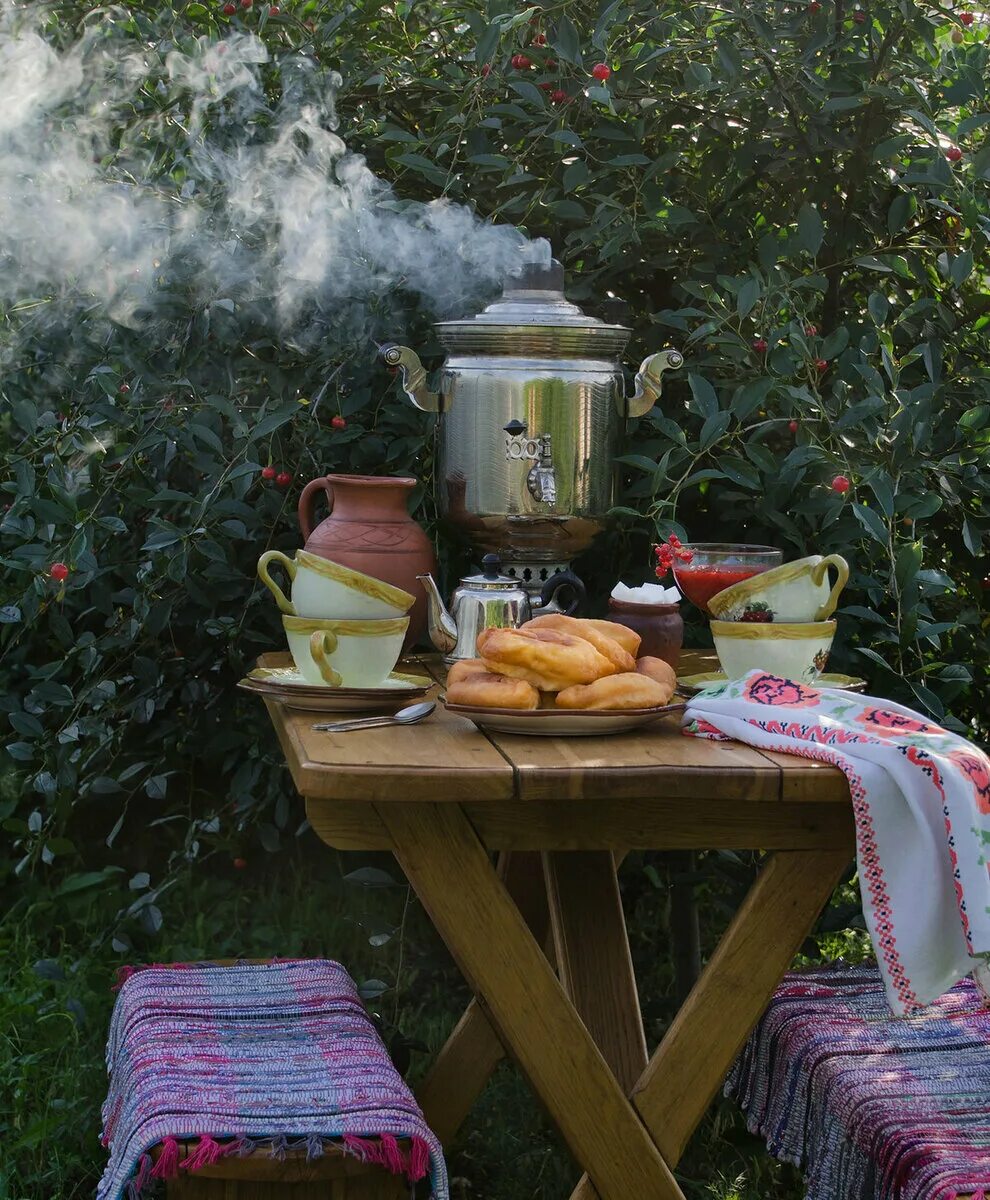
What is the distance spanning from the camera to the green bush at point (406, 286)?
9.98 ft

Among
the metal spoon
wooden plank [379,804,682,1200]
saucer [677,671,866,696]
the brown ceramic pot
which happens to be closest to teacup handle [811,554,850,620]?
saucer [677,671,866,696]

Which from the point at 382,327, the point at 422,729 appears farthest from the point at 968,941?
the point at 382,327

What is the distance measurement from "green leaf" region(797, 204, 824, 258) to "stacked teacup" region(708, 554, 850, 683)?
942 millimetres

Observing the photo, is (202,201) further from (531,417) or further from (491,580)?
(491,580)

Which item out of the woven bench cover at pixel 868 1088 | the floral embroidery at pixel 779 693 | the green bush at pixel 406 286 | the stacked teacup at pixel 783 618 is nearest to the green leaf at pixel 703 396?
the green bush at pixel 406 286

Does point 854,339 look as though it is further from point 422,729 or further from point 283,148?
point 422,729

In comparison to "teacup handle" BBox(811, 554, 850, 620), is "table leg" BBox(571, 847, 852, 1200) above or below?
below

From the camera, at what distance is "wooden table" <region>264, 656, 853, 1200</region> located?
190cm

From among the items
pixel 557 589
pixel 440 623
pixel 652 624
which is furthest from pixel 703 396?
pixel 440 623

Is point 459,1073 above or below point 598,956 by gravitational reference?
below

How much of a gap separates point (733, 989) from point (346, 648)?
2.44 ft

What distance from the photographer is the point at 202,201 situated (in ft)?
10.8

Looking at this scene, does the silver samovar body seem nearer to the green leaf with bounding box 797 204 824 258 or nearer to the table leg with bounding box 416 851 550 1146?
the green leaf with bounding box 797 204 824 258

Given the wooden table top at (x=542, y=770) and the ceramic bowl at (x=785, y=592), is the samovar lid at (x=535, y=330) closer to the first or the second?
the ceramic bowl at (x=785, y=592)
